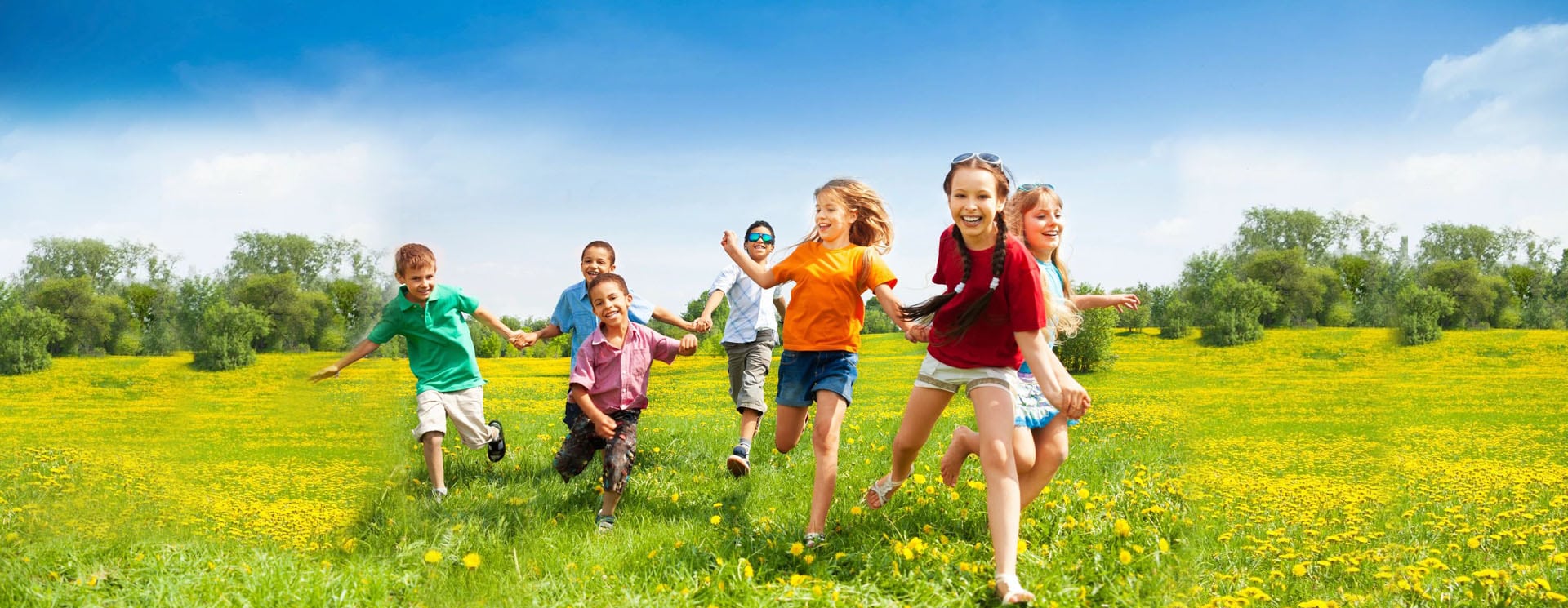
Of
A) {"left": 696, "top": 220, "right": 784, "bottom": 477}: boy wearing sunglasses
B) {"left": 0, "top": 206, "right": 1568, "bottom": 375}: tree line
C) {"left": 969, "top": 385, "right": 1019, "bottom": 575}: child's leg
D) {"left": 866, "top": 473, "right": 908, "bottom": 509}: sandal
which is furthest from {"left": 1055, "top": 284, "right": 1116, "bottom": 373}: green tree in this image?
{"left": 969, "top": 385, "right": 1019, "bottom": 575}: child's leg

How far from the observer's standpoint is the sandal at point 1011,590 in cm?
378

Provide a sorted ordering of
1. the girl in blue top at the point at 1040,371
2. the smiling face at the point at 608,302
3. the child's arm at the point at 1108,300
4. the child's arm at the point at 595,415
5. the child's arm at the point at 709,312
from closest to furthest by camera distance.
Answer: the girl in blue top at the point at 1040,371 → the child's arm at the point at 1108,300 → the child's arm at the point at 595,415 → the smiling face at the point at 608,302 → the child's arm at the point at 709,312

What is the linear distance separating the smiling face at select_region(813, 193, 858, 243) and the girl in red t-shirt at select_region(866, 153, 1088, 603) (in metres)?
1.05

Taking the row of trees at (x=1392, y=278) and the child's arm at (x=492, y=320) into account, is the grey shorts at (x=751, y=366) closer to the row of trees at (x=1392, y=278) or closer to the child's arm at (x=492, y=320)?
the child's arm at (x=492, y=320)

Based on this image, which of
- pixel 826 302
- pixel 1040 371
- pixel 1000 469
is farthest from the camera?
pixel 826 302

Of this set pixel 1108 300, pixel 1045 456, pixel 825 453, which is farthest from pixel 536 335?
pixel 1108 300

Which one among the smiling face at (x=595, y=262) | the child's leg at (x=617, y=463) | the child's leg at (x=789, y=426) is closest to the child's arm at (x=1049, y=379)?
the child's leg at (x=789, y=426)

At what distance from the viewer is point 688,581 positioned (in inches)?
165

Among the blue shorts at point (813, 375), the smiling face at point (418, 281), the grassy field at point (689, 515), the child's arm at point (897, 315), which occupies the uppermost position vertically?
the smiling face at point (418, 281)

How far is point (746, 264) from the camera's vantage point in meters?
5.47

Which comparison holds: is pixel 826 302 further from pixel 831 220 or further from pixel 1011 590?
pixel 1011 590

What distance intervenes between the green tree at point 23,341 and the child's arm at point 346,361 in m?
3.24

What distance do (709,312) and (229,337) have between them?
3749mm

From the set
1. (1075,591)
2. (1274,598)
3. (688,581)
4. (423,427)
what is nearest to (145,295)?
(423,427)
